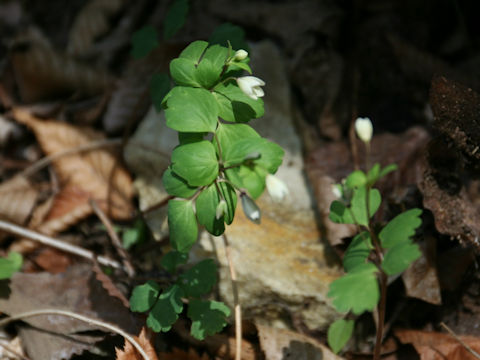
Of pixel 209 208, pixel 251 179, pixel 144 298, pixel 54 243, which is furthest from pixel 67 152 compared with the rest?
pixel 251 179

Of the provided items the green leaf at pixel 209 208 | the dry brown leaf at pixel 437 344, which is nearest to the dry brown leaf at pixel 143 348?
the green leaf at pixel 209 208

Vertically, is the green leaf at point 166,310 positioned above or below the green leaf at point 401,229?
below

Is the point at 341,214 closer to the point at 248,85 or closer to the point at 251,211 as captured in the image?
the point at 251,211

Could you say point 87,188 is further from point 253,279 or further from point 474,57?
point 474,57

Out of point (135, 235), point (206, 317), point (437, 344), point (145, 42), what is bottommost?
point (135, 235)

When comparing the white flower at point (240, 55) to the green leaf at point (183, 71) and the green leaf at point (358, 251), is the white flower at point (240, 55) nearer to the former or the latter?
the green leaf at point (183, 71)

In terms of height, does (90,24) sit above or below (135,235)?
above
